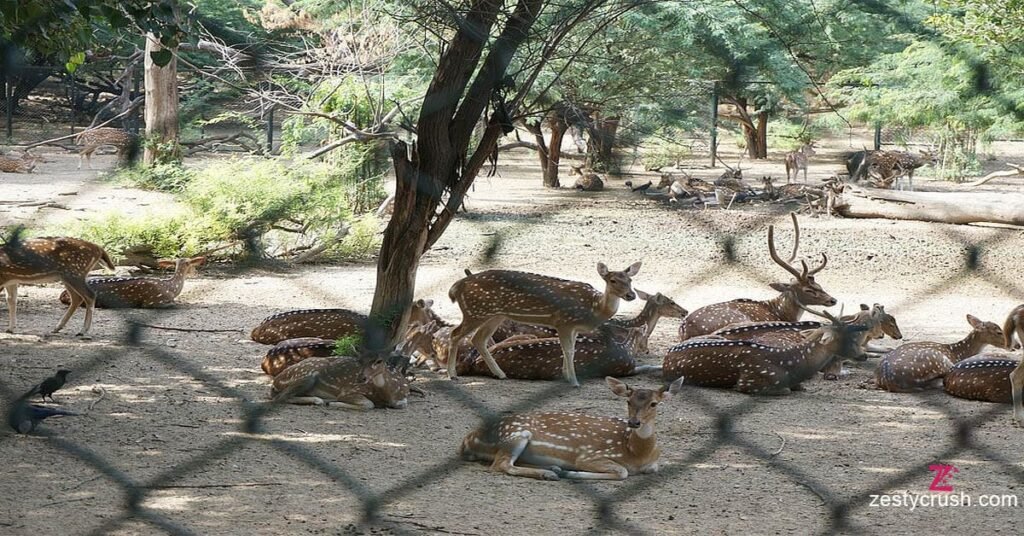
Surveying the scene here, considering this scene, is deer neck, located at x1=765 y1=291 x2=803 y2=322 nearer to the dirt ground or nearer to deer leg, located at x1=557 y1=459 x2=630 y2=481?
the dirt ground

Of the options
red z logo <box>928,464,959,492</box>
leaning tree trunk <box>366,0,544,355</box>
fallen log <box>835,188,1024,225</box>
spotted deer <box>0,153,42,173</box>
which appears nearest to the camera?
red z logo <box>928,464,959,492</box>

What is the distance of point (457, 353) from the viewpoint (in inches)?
134

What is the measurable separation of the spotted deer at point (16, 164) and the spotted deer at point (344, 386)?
5967 millimetres

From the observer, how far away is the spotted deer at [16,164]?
8.10m

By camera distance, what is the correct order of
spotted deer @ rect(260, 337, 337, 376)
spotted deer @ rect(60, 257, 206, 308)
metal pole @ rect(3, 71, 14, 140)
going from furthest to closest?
spotted deer @ rect(60, 257, 206, 308) → spotted deer @ rect(260, 337, 337, 376) → metal pole @ rect(3, 71, 14, 140)

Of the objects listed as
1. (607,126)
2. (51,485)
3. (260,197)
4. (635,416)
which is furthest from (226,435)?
(260,197)

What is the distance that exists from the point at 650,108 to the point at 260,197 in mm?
1851

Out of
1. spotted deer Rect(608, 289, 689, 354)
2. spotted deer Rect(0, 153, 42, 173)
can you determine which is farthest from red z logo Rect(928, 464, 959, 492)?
spotted deer Rect(0, 153, 42, 173)

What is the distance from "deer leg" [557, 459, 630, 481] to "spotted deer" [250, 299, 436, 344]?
1.28m

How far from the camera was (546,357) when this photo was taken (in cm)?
337

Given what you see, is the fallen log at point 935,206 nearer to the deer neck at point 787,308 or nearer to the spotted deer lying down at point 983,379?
the deer neck at point 787,308

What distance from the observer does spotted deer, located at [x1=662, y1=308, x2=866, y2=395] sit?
10.5 feet

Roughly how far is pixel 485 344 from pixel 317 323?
600 mm

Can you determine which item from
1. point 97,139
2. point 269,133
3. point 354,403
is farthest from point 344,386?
point 269,133
